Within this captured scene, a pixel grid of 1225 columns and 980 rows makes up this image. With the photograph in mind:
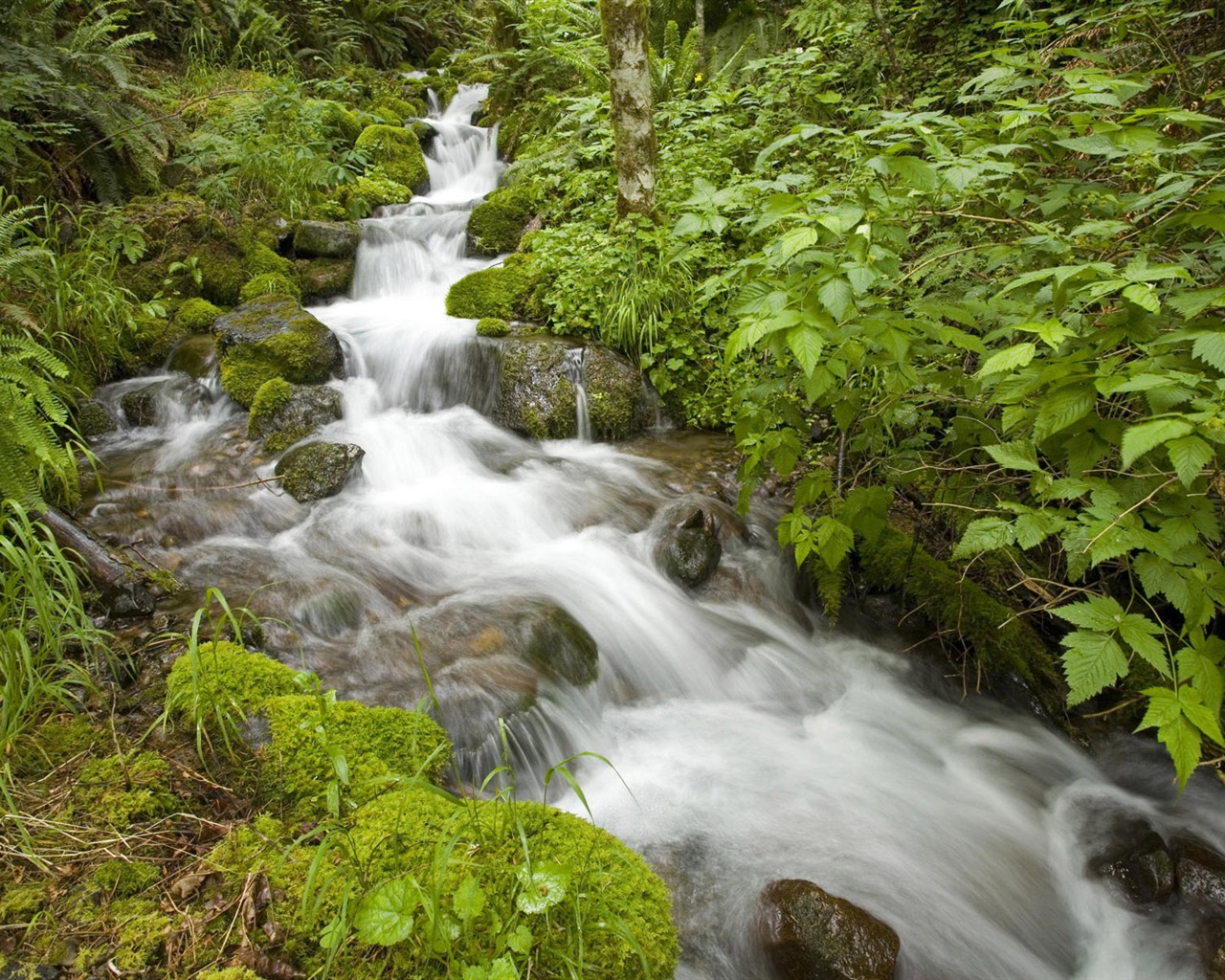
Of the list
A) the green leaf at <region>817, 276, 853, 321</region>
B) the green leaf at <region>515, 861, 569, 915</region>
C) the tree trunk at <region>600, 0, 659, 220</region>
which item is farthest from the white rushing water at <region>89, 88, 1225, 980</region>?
the tree trunk at <region>600, 0, 659, 220</region>

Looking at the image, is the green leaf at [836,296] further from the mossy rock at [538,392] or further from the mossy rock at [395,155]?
the mossy rock at [395,155]

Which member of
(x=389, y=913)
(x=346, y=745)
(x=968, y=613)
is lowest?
(x=968, y=613)

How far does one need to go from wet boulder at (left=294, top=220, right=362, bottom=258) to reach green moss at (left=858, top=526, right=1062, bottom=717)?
680 centimetres

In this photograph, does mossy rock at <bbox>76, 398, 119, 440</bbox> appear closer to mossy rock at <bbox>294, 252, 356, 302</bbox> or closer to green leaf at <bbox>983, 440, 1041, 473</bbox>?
mossy rock at <bbox>294, 252, 356, 302</bbox>

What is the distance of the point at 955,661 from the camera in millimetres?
3994

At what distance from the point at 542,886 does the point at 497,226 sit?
784 cm

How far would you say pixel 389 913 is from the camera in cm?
163

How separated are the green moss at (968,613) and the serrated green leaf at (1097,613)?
157cm

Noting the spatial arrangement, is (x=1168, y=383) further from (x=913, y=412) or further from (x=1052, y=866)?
(x=1052, y=866)

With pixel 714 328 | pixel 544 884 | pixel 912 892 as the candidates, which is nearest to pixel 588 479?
pixel 714 328

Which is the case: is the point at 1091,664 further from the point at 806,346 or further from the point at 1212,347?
the point at 806,346

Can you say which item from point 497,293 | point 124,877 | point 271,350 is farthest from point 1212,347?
point 271,350

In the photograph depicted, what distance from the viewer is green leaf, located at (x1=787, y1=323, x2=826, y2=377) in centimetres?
208

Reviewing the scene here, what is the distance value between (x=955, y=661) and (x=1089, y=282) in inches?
97.5
